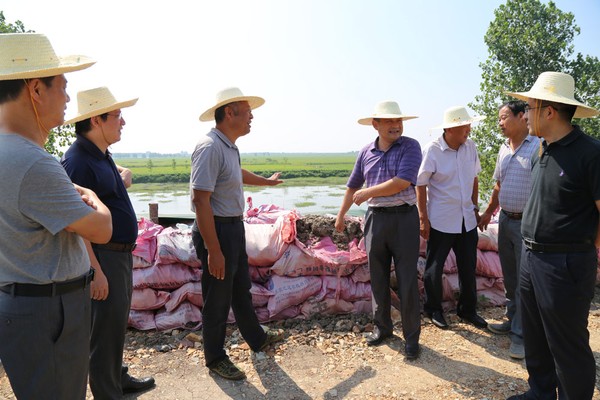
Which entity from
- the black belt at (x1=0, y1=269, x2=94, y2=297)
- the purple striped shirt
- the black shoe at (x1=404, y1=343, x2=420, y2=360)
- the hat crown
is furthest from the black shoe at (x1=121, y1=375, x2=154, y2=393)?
the hat crown

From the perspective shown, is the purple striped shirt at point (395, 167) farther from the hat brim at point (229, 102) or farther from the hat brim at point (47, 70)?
the hat brim at point (47, 70)

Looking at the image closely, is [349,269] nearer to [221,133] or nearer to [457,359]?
[457,359]

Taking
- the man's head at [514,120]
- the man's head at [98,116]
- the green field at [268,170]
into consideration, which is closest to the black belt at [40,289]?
the man's head at [98,116]

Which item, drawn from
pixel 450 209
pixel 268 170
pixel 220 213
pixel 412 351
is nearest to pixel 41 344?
pixel 220 213

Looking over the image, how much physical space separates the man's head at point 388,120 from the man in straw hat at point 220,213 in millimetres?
928

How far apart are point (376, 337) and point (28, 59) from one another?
2.86m

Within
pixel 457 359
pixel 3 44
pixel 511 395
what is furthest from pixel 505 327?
pixel 3 44

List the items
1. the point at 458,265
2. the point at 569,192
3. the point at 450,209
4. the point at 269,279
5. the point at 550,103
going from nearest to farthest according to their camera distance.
→ the point at 569,192, the point at 550,103, the point at 450,209, the point at 458,265, the point at 269,279

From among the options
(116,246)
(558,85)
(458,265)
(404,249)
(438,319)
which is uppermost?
(558,85)

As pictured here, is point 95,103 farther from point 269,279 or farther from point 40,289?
point 269,279

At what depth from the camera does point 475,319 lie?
3584mm

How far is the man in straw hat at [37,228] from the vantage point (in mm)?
1304

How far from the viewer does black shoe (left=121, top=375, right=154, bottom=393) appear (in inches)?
104

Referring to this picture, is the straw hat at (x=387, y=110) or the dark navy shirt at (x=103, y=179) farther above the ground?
the straw hat at (x=387, y=110)
